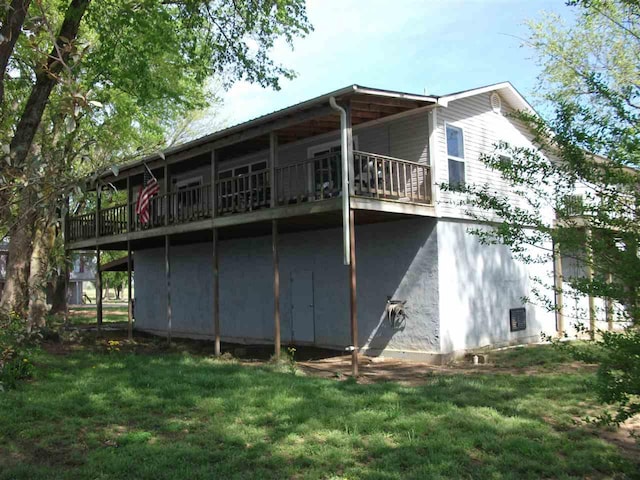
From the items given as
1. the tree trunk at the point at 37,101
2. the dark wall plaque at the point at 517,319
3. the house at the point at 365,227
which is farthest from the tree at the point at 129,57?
the dark wall plaque at the point at 517,319

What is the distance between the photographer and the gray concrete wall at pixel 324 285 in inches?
506

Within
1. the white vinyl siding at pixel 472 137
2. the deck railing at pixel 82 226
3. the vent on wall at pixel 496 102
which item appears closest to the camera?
the white vinyl siding at pixel 472 137

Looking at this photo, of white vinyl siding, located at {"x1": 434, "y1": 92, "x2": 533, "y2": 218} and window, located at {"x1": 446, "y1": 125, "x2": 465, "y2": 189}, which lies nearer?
white vinyl siding, located at {"x1": 434, "y1": 92, "x2": 533, "y2": 218}

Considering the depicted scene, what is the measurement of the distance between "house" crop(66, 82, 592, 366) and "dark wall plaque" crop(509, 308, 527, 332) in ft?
0.15

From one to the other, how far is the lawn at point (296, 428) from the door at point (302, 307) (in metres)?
5.14

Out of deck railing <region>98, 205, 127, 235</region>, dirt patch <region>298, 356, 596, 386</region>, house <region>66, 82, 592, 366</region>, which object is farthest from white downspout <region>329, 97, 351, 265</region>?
deck railing <region>98, 205, 127, 235</region>

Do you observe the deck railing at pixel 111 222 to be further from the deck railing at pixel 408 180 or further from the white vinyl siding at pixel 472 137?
the white vinyl siding at pixel 472 137

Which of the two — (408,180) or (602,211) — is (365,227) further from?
(602,211)

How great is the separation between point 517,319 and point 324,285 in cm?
532

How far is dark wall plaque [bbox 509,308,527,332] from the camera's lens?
14711mm

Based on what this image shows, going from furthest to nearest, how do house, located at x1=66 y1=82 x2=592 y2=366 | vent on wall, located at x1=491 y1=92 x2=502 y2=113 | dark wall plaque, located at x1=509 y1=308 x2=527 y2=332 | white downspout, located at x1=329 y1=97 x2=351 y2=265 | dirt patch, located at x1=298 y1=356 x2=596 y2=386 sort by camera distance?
vent on wall, located at x1=491 y1=92 x2=502 y2=113
dark wall plaque, located at x1=509 y1=308 x2=527 y2=332
house, located at x1=66 y1=82 x2=592 y2=366
dirt patch, located at x1=298 y1=356 x2=596 y2=386
white downspout, located at x1=329 y1=97 x2=351 y2=265

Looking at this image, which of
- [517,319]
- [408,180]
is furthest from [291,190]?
[517,319]

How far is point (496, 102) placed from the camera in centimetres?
1528

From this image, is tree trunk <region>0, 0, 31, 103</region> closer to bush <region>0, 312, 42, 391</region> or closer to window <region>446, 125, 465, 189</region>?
bush <region>0, 312, 42, 391</region>
